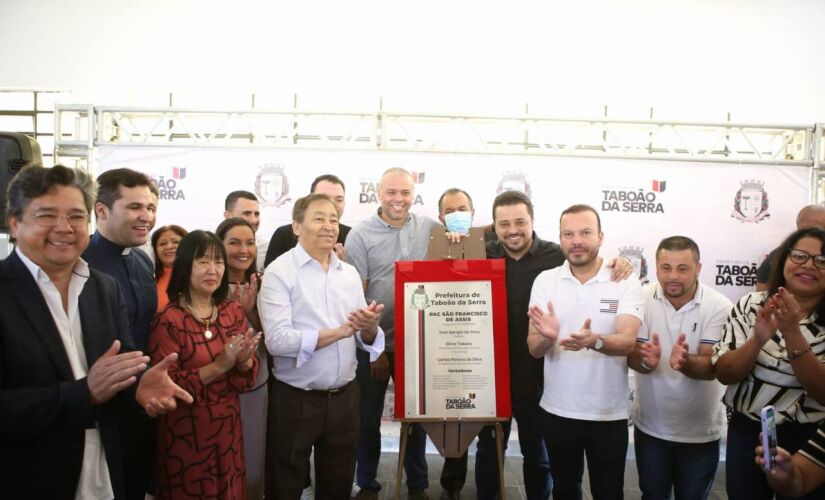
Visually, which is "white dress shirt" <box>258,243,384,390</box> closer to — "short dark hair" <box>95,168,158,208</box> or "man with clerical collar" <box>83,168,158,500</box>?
"man with clerical collar" <box>83,168,158,500</box>

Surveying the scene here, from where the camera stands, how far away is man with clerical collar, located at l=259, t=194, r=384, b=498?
7.65 ft

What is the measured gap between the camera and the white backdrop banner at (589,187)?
461 cm

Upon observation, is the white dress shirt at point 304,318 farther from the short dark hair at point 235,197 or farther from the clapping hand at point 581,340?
the short dark hair at point 235,197

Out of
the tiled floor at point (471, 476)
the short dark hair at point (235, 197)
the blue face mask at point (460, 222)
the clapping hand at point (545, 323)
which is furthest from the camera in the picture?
the short dark hair at point (235, 197)

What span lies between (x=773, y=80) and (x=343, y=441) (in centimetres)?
682

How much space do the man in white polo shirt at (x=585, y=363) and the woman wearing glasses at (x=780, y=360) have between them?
44cm

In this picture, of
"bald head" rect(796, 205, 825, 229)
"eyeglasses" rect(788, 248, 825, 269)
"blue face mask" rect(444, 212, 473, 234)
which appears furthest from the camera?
"bald head" rect(796, 205, 825, 229)

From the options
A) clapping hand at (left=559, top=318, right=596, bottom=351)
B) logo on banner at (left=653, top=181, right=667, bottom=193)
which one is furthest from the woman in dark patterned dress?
logo on banner at (left=653, top=181, right=667, bottom=193)

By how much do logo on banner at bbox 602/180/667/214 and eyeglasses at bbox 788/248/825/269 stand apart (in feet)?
8.82

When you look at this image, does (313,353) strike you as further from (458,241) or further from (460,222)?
(460,222)

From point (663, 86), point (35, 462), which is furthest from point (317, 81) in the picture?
point (35, 462)

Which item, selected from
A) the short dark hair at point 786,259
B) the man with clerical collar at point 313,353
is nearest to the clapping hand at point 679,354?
the short dark hair at point 786,259

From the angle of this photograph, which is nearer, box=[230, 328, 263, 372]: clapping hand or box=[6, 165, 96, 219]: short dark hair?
box=[6, 165, 96, 219]: short dark hair

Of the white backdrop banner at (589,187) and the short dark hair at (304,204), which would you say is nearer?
the short dark hair at (304,204)
